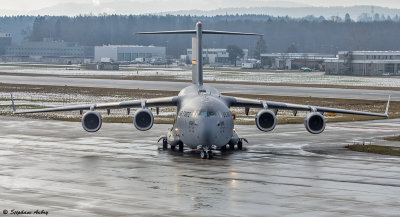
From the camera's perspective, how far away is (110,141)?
160 feet

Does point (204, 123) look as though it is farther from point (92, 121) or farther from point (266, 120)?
point (92, 121)

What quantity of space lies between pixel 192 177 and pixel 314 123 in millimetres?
12203

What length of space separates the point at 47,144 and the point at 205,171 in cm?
1431

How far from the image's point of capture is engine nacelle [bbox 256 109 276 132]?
→ 42875 mm

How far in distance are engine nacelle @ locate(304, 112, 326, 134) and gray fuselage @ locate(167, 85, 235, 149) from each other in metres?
4.66

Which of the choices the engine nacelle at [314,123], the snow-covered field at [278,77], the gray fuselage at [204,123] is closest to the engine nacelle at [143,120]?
the gray fuselage at [204,123]

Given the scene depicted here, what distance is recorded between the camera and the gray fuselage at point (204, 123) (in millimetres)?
39781

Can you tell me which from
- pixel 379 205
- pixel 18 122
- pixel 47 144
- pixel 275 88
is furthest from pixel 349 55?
pixel 379 205

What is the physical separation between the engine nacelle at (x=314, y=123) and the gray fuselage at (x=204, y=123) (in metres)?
4.66

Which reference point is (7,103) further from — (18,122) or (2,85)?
(2,85)

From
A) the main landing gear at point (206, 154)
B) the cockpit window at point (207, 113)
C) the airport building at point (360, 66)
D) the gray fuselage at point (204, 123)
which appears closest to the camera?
the gray fuselage at point (204, 123)

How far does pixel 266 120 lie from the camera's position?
43031 mm

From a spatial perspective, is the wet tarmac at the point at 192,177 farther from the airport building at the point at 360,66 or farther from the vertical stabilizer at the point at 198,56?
the airport building at the point at 360,66

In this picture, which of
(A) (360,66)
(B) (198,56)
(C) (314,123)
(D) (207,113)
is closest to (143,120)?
(D) (207,113)
